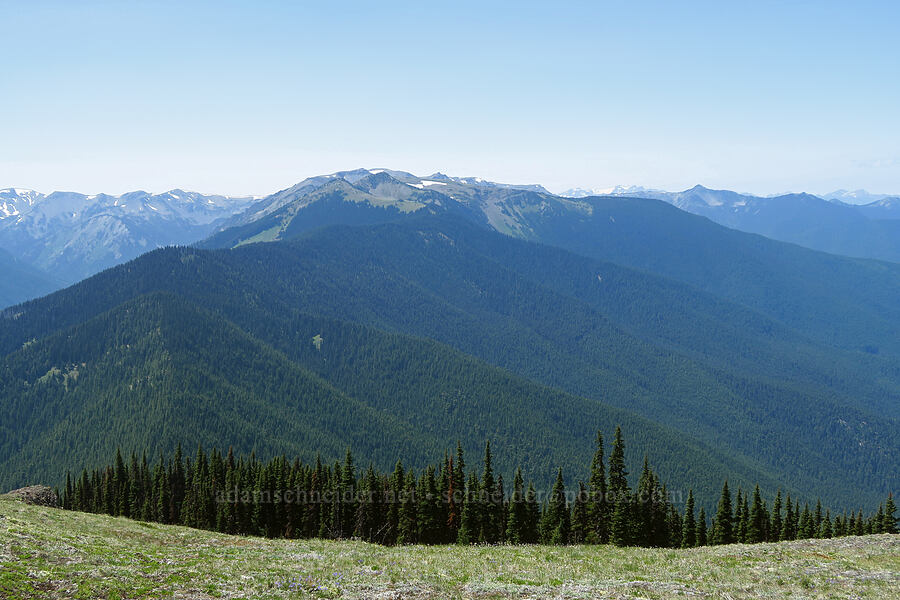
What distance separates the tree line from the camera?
77.1m

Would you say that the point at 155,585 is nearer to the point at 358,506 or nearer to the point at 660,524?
the point at 358,506

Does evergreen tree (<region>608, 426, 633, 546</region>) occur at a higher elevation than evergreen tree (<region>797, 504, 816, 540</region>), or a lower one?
higher

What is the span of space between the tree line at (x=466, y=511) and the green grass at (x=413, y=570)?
2642 cm

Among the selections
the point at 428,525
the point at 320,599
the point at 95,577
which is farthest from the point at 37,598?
the point at 428,525

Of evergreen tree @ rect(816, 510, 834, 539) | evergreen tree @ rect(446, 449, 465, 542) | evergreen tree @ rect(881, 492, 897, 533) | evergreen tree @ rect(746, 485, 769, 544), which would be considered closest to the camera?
evergreen tree @ rect(446, 449, 465, 542)

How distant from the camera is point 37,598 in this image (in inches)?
1142

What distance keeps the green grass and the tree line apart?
26422 millimetres

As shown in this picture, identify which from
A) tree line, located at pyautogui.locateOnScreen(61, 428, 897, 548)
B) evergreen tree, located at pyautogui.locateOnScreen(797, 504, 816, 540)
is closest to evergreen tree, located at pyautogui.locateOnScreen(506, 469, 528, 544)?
tree line, located at pyautogui.locateOnScreen(61, 428, 897, 548)

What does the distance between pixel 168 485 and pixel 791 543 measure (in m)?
105

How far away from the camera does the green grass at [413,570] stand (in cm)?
3209

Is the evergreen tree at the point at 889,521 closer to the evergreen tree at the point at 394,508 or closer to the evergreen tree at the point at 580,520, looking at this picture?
the evergreen tree at the point at 580,520

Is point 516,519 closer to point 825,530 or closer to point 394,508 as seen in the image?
point 394,508

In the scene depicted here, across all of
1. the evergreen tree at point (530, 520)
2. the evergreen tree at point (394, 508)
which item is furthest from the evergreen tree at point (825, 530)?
the evergreen tree at point (394, 508)

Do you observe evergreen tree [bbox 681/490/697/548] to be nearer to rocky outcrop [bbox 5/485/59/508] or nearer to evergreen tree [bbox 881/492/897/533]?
evergreen tree [bbox 881/492/897/533]
